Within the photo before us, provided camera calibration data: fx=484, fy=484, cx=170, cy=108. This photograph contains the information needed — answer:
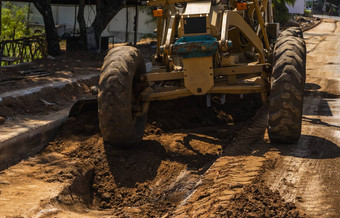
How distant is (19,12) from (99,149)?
17.1 meters

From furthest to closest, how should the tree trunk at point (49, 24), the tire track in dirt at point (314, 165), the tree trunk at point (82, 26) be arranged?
the tree trunk at point (82, 26), the tree trunk at point (49, 24), the tire track in dirt at point (314, 165)

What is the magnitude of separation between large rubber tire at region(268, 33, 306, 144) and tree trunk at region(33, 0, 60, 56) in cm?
1085

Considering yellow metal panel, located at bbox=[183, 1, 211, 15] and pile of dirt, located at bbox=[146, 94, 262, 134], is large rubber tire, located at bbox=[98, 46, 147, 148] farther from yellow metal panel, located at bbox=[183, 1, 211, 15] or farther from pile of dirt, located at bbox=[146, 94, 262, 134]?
pile of dirt, located at bbox=[146, 94, 262, 134]

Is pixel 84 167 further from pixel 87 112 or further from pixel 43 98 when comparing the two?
pixel 43 98

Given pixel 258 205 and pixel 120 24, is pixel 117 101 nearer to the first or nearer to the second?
pixel 258 205

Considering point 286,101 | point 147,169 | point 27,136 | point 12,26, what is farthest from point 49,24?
point 286,101

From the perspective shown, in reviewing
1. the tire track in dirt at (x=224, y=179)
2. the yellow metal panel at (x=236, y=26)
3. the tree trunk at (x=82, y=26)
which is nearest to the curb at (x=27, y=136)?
the tire track in dirt at (x=224, y=179)

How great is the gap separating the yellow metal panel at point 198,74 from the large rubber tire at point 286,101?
0.88 m

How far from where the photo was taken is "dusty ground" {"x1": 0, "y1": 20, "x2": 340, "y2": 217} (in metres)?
5.03

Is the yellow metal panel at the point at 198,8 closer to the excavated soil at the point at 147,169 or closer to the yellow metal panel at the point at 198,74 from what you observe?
the yellow metal panel at the point at 198,74

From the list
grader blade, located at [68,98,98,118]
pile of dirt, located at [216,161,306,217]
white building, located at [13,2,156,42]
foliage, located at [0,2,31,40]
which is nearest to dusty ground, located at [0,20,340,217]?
pile of dirt, located at [216,161,306,217]

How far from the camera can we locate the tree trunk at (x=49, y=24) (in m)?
16.0

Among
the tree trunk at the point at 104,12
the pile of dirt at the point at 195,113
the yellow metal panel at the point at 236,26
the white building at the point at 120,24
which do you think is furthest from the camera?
the white building at the point at 120,24

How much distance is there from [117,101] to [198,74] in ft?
3.91
